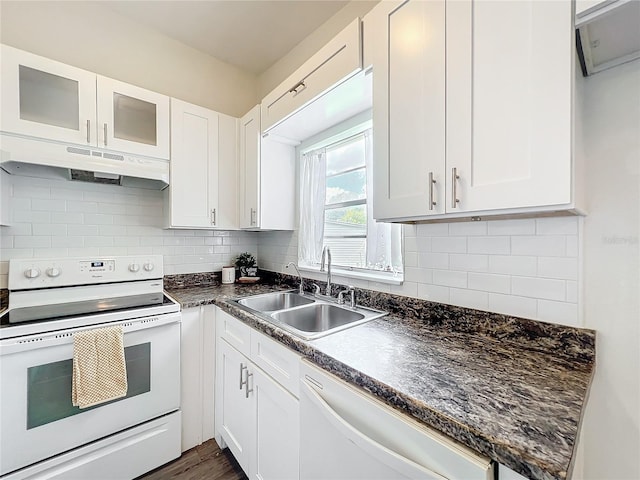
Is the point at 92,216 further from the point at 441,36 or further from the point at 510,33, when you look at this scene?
the point at 510,33

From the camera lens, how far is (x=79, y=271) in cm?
168

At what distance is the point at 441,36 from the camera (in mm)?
963

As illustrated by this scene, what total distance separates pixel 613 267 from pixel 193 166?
2362 mm

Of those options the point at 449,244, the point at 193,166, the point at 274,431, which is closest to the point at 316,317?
the point at 274,431

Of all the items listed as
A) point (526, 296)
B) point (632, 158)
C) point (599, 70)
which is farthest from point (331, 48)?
point (526, 296)

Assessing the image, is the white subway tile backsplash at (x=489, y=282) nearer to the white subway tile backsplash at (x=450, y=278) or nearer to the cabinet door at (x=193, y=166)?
the white subway tile backsplash at (x=450, y=278)

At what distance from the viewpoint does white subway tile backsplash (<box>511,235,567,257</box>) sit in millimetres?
973

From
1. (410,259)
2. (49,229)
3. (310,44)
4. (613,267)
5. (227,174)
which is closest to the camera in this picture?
(613,267)

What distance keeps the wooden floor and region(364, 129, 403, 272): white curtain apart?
1.45 metres

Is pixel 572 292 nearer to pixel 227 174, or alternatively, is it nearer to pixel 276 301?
pixel 276 301

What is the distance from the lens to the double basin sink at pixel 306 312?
58.8 inches

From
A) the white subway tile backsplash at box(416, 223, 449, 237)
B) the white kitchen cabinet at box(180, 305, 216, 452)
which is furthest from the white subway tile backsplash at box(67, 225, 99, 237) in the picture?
the white subway tile backsplash at box(416, 223, 449, 237)

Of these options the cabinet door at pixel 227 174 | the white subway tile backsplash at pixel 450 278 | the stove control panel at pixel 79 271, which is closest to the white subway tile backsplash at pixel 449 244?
the white subway tile backsplash at pixel 450 278

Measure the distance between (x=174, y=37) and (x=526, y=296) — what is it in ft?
9.86
